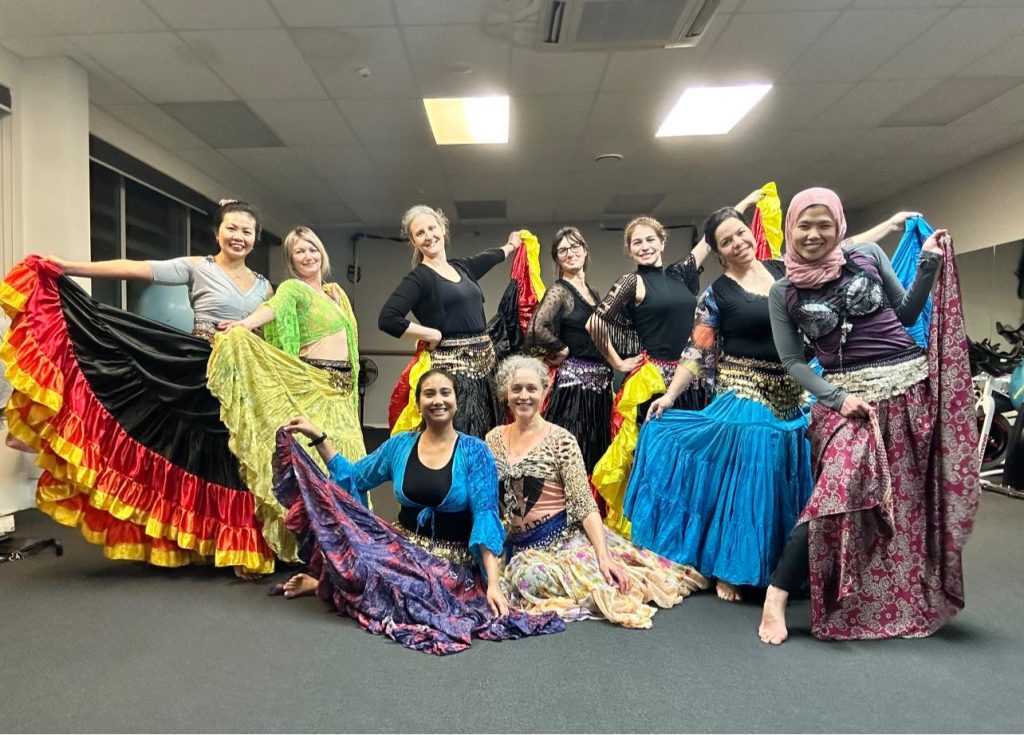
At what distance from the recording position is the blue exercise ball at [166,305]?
4156 mm

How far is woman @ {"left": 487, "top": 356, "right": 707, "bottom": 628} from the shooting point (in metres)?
2.19

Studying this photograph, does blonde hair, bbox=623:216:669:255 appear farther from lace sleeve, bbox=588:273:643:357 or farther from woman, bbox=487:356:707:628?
woman, bbox=487:356:707:628

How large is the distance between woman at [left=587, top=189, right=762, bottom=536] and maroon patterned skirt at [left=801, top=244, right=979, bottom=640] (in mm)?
832

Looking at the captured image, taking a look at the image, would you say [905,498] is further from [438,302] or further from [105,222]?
[105,222]

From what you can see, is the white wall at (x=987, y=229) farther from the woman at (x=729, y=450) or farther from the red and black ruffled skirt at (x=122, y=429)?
the red and black ruffled skirt at (x=122, y=429)

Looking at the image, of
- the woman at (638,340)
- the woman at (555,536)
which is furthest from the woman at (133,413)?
the woman at (638,340)

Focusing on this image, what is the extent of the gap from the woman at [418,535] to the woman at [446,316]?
1.60ft

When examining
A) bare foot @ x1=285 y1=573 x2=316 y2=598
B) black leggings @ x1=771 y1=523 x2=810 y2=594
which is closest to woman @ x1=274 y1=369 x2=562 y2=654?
bare foot @ x1=285 y1=573 x2=316 y2=598

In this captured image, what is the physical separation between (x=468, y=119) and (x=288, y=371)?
10.4ft

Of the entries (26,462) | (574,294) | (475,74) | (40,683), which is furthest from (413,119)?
(40,683)

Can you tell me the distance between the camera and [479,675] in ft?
5.72

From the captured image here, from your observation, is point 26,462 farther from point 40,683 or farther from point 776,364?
point 776,364

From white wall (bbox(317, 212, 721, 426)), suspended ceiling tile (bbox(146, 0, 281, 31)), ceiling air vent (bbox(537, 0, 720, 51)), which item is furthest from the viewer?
white wall (bbox(317, 212, 721, 426))

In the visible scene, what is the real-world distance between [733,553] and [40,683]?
2.20m
